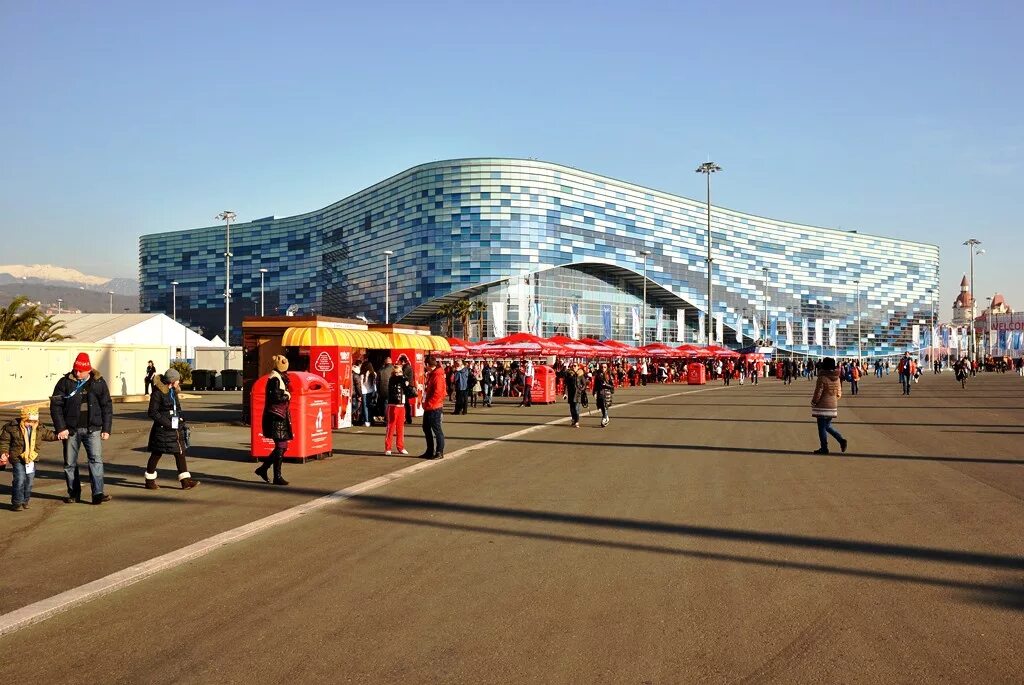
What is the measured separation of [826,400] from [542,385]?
19431 mm

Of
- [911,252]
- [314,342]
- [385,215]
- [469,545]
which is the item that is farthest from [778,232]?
[469,545]

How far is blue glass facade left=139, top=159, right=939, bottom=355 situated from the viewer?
98.4m

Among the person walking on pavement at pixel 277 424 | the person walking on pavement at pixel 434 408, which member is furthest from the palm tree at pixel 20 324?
the person walking on pavement at pixel 277 424

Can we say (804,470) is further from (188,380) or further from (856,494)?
(188,380)

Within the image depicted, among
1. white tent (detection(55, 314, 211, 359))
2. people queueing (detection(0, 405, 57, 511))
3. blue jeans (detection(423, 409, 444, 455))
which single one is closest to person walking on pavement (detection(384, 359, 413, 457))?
blue jeans (detection(423, 409, 444, 455))

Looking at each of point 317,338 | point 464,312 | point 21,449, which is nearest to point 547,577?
point 21,449

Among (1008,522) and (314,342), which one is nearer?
(1008,522)

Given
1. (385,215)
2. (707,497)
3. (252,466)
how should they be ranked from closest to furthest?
(707,497) < (252,466) < (385,215)

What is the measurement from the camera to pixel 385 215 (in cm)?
10919

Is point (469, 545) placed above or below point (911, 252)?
below

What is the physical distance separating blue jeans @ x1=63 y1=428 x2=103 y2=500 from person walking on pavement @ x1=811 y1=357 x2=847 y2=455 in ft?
37.0

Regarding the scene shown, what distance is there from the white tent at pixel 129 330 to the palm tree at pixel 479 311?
127ft

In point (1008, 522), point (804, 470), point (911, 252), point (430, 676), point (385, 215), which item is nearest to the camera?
point (430, 676)

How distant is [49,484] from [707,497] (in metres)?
9.11
